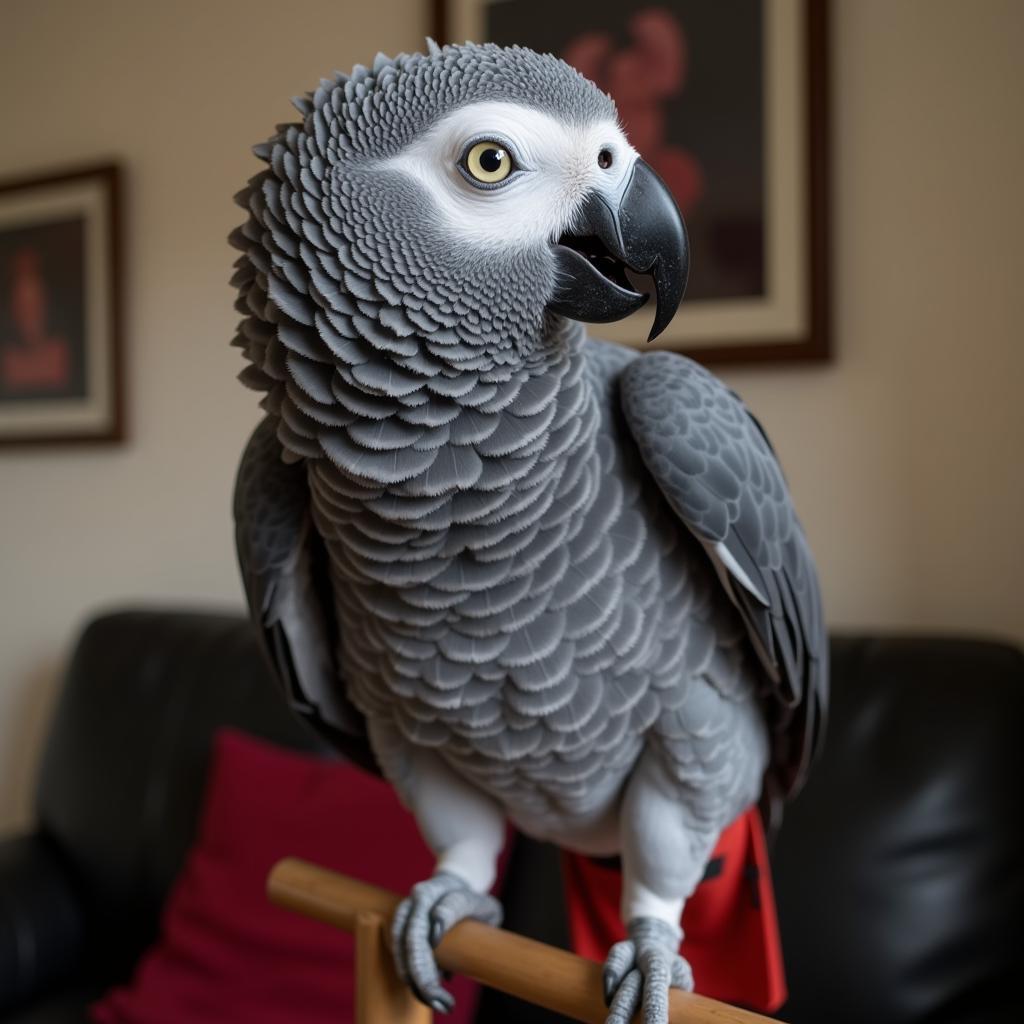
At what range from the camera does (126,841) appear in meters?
1.62

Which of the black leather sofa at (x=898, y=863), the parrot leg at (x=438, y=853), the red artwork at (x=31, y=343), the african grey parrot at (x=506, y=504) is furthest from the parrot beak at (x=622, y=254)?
the red artwork at (x=31, y=343)

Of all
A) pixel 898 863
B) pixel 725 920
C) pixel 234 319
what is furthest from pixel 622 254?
pixel 234 319

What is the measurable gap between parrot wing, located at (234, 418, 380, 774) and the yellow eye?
188mm

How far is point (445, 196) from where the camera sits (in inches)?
18.1

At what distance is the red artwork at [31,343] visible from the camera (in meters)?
2.01

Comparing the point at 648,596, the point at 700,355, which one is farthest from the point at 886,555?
the point at 648,596

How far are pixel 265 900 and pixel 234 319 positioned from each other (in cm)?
100

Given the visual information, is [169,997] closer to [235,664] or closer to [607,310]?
[235,664]

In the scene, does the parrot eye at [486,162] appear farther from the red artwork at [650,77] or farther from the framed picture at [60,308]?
the framed picture at [60,308]

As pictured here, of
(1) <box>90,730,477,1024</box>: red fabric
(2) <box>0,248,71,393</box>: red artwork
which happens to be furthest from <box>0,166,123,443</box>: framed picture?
(1) <box>90,730,477,1024</box>: red fabric

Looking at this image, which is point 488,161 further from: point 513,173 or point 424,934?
point 424,934

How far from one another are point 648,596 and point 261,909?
3.34ft

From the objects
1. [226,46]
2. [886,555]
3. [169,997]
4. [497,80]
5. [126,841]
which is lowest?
[169,997]

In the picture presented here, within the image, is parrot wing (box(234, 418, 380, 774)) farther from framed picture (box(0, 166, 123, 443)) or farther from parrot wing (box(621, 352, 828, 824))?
framed picture (box(0, 166, 123, 443))
